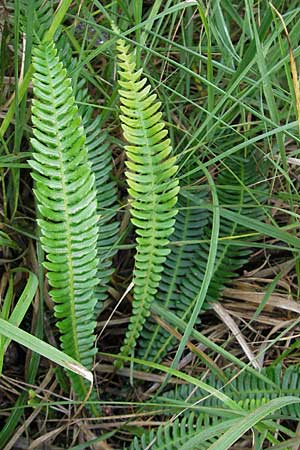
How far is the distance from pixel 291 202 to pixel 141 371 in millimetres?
482

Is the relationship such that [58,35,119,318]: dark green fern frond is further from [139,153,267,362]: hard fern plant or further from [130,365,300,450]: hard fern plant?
[130,365,300,450]: hard fern plant

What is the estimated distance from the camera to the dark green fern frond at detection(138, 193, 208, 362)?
1.48 m

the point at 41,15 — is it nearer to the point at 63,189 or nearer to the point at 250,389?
the point at 63,189

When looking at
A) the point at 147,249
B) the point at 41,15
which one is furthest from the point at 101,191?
the point at 41,15

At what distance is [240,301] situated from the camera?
1576 mm

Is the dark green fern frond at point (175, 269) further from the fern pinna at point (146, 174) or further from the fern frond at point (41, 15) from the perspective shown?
the fern frond at point (41, 15)

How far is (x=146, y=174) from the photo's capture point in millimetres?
1258

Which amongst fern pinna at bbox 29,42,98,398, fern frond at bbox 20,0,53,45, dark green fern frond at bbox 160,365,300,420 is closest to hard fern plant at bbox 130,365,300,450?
dark green fern frond at bbox 160,365,300,420

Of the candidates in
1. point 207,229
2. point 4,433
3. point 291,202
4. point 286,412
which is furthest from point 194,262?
point 4,433

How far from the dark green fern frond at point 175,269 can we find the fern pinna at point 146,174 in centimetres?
12

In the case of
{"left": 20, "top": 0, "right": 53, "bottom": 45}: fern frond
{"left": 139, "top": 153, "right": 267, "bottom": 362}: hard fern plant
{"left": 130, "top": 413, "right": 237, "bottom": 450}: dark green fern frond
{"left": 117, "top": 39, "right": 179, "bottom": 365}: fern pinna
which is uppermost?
{"left": 20, "top": 0, "right": 53, "bottom": 45}: fern frond

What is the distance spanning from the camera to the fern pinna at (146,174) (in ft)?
3.90

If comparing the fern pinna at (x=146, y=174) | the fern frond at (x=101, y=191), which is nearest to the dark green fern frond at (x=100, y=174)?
the fern frond at (x=101, y=191)

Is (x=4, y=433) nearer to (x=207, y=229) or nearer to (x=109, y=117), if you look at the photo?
(x=207, y=229)
